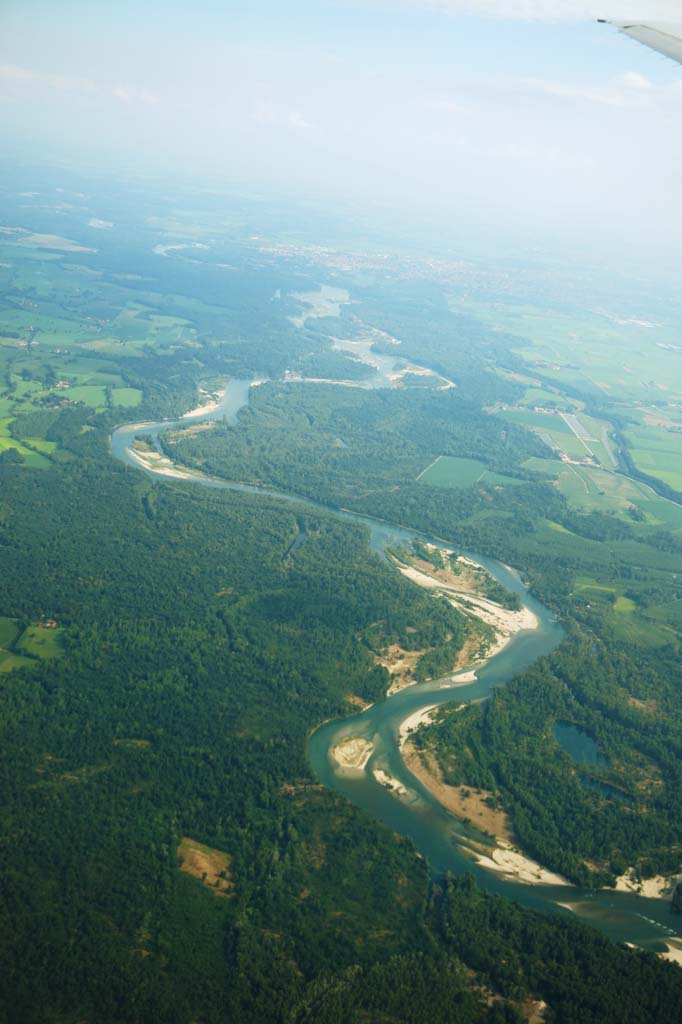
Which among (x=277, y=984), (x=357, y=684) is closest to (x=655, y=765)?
(x=357, y=684)

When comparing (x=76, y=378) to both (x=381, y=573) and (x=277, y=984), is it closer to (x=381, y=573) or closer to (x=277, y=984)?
(x=381, y=573)

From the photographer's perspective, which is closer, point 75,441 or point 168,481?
point 168,481

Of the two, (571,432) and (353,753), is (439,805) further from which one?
(571,432)

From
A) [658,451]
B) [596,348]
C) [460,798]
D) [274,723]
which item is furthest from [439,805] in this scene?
[596,348]

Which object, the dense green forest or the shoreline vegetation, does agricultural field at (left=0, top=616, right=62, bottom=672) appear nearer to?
the dense green forest

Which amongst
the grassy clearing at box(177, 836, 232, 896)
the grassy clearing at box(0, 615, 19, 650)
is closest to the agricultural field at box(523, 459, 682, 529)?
the grassy clearing at box(0, 615, 19, 650)

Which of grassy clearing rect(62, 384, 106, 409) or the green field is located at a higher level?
the green field
